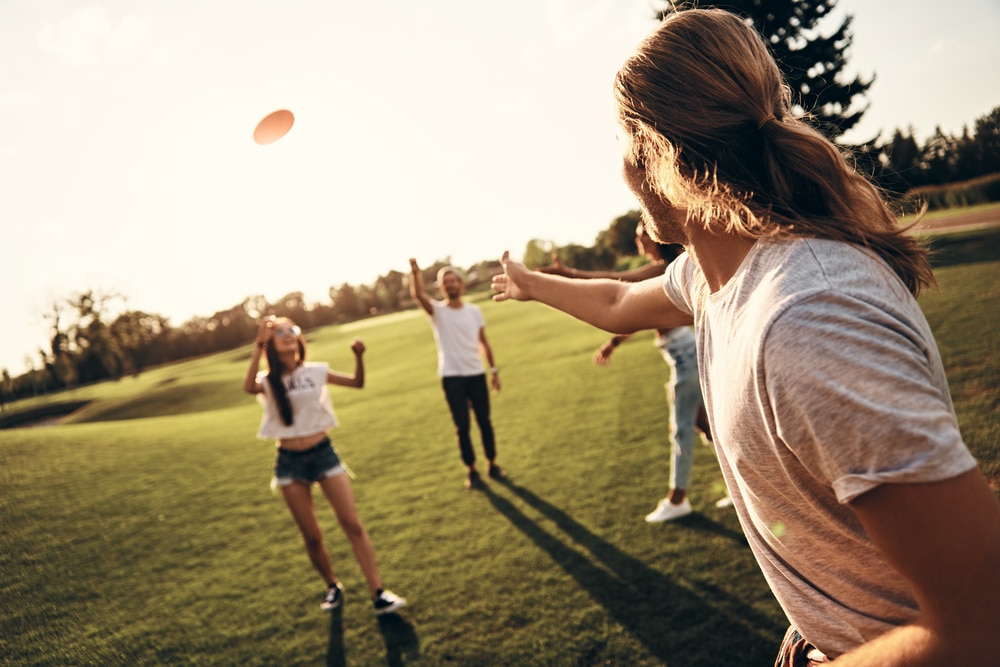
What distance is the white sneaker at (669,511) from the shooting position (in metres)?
5.30

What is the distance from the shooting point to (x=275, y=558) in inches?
248

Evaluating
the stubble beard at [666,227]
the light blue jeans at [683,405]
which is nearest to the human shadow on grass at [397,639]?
the light blue jeans at [683,405]

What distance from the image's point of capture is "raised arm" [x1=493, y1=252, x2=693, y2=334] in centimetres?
193

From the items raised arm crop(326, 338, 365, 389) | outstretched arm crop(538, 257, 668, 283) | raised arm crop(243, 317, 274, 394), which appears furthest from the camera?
raised arm crop(326, 338, 365, 389)

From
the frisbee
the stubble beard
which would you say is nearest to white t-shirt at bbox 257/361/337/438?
the frisbee

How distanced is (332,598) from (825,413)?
5.21 m

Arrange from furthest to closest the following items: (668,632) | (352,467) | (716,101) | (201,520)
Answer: (352,467) → (201,520) → (668,632) → (716,101)

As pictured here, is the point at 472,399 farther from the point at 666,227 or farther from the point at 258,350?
the point at 666,227

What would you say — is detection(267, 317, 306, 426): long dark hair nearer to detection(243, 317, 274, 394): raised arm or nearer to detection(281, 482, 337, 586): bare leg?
detection(243, 317, 274, 394): raised arm

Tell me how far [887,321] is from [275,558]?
22.5 ft

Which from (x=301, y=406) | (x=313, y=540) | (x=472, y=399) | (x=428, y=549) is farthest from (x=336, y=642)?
(x=472, y=399)

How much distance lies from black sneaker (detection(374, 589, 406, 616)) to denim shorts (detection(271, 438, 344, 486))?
112 cm

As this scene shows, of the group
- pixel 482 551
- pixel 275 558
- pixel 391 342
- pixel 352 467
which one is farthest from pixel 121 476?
pixel 391 342

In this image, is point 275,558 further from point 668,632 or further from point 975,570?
point 975,570
